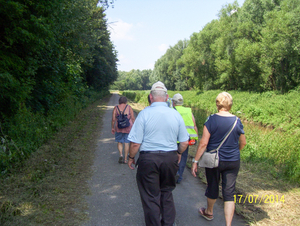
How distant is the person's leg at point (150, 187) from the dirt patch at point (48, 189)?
4.44ft

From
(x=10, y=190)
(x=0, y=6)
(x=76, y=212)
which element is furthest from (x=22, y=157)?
(x=0, y=6)

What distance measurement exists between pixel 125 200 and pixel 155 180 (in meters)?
1.78

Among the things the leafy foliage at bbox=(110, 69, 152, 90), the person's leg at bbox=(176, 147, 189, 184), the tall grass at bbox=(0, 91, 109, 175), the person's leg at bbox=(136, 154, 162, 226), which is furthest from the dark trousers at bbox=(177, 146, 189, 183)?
the leafy foliage at bbox=(110, 69, 152, 90)

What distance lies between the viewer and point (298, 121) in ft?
49.9

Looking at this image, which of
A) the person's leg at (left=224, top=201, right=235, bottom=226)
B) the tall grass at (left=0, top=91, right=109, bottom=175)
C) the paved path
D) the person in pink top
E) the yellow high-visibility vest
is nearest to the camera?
the person's leg at (left=224, top=201, right=235, bottom=226)

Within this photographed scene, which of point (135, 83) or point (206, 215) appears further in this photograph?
point (135, 83)

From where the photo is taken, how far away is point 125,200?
172 inches

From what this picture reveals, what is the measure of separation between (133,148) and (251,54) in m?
29.1

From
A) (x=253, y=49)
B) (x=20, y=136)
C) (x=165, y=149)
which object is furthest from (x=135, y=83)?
(x=165, y=149)

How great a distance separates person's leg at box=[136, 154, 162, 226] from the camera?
2842mm

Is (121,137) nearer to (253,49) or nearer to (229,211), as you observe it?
(229,211)

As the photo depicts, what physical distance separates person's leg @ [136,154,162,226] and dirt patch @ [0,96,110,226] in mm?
1352
